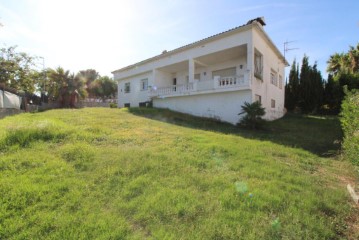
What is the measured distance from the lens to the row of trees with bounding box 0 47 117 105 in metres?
20.8

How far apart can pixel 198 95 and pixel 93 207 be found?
1257cm

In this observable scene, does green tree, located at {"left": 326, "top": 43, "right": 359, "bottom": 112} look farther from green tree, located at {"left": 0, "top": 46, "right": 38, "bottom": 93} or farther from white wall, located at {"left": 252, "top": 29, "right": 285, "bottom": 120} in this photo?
green tree, located at {"left": 0, "top": 46, "right": 38, "bottom": 93}

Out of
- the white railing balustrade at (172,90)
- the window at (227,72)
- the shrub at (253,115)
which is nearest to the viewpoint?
the shrub at (253,115)

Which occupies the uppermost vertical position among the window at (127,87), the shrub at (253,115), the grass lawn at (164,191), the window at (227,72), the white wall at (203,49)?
the white wall at (203,49)

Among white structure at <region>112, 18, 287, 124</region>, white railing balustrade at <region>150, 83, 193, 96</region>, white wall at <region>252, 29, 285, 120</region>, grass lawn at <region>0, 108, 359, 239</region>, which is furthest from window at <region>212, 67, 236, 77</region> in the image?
grass lawn at <region>0, 108, 359, 239</region>

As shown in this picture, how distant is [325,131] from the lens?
41.4 feet

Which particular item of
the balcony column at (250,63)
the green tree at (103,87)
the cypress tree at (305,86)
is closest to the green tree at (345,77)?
the cypress tree at (305,86)

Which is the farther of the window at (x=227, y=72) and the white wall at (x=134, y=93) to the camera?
the white wall at (x=134, y=93)

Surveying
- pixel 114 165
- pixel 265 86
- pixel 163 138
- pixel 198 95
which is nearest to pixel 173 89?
pixel 198 95

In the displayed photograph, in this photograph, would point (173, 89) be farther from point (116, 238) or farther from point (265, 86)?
point (116, 238)

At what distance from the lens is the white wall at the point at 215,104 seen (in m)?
13.5

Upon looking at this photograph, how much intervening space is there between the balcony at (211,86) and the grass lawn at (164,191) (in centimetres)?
672

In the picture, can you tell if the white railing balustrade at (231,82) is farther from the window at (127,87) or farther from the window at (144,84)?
the window at (127,87)

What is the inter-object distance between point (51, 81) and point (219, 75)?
16.1 metres
